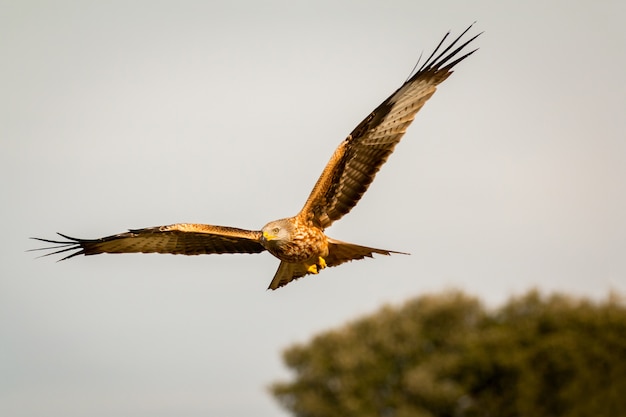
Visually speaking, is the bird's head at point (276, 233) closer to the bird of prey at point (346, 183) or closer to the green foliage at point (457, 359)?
the bird of prey at point (346, 183)

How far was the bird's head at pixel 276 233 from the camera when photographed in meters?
13.2

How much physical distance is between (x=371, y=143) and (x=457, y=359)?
2427 centimetres

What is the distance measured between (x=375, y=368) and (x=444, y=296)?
3495 mm

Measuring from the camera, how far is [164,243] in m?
15.2

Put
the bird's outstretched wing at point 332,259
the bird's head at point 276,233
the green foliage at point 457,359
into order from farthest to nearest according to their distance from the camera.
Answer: the green foliage at point 457,359, the bird's outstretched wing at point 332,259, the bird's head at point 276,233

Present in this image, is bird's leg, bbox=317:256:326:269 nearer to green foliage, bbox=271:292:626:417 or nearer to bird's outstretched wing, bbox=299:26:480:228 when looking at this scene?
bird's outstretched wing, bbox=299:26:480:228

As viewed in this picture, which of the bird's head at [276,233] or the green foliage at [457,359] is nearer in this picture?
the bird's head at [276,233]

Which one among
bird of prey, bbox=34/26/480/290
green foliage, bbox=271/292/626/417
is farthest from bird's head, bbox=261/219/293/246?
green foliage, bbox=271/292/626/417

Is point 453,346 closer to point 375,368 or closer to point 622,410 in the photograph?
point 375,368

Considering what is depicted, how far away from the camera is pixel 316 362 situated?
39.8 metres

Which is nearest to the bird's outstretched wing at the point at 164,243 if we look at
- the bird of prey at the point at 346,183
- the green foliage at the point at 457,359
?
the bird of prey at the point at 346,183

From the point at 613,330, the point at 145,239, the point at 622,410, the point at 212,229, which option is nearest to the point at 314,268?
the point at 212,229

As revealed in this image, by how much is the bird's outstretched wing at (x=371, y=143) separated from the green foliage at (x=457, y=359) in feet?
53.9

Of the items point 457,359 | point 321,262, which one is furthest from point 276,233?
point 457,359
